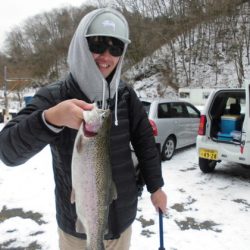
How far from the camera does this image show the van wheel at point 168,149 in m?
8.03

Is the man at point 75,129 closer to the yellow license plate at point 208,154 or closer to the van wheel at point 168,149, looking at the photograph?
the yellow license plate at point 208,154

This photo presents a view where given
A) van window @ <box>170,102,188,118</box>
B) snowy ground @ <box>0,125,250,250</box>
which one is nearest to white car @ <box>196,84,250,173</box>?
snowy ground @ <box>0,125,250,250</box>

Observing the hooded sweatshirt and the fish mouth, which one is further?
the hooded sweatshirt

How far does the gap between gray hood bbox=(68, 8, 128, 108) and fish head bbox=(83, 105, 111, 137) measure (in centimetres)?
47

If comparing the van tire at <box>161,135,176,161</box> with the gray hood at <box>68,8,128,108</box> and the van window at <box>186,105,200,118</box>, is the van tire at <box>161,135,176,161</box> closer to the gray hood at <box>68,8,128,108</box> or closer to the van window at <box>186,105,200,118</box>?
the van window at <box>186,105,200,118</box>

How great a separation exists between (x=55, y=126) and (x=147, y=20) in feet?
121

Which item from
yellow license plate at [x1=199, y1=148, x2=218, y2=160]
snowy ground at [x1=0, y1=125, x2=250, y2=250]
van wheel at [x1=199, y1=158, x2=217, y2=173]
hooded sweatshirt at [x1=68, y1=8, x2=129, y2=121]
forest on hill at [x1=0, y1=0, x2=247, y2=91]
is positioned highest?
forest on hill at [x1=0, y1=0, x2=247, y2=91]

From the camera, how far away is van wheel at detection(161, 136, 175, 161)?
8031 millimetres

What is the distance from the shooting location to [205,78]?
29.7 meters

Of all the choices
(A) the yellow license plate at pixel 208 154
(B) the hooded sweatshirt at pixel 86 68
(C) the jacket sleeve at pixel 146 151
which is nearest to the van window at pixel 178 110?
(A) the yellow license plate at pixel 208 154

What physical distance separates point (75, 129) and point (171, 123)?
22.2ft

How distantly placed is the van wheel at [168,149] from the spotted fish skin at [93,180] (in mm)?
6486

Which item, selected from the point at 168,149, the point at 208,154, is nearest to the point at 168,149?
the point at 168,149

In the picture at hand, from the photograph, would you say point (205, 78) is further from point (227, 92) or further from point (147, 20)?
point (227, 92)
